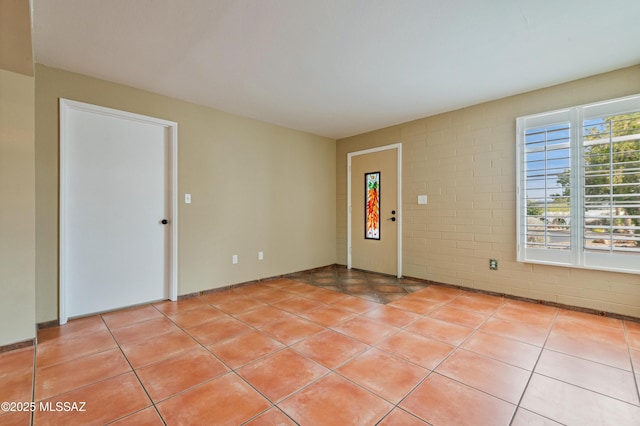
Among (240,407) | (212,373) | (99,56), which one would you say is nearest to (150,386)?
(212,373)

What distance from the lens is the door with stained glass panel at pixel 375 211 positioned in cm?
470

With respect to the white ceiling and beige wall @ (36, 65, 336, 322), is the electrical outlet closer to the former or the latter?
the white ceiling

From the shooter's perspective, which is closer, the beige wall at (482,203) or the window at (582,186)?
the window at (582,186)

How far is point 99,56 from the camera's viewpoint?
2551 millimetres

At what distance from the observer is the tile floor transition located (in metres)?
1.55

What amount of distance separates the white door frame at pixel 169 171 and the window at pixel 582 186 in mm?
4126

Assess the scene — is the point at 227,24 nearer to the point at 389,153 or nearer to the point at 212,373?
the point at 212,373

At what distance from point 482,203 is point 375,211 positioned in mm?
1688

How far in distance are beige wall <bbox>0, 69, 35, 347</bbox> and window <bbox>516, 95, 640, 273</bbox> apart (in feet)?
15.9

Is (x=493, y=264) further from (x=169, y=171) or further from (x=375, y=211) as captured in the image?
(x=169, y=171)

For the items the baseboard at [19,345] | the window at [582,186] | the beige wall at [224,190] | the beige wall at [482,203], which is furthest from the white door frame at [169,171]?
the window at [582,186]

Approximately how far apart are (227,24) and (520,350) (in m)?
3.35

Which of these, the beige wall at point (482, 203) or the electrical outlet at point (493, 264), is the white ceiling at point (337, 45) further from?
the electrical outlet at point (493, 264)

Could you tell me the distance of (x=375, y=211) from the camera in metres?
4.95
